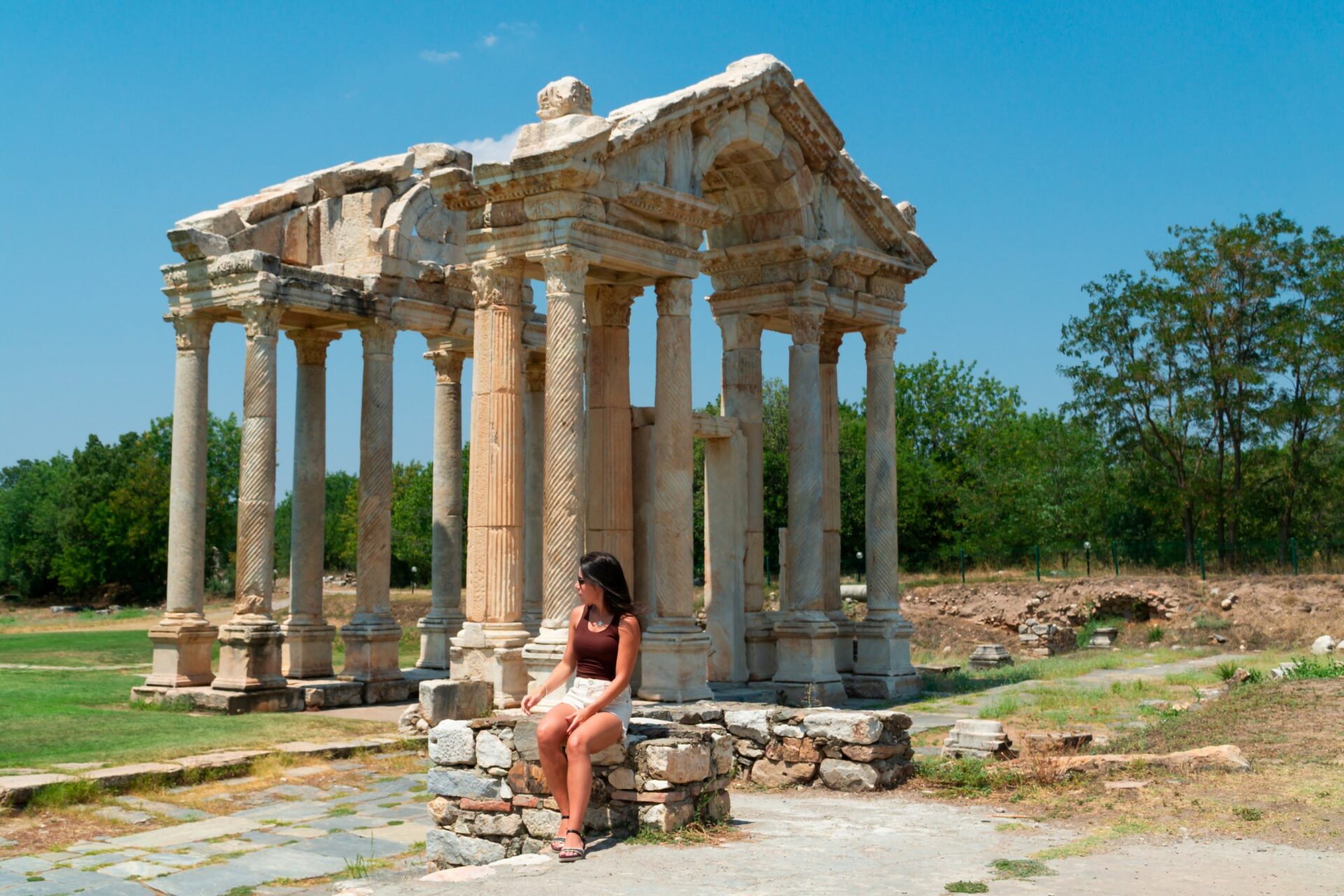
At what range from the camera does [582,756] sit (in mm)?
7844

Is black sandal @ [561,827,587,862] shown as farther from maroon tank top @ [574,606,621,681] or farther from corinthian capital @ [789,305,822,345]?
corinthian capital @ [789,305,822,345]

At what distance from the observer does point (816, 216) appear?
737 inches

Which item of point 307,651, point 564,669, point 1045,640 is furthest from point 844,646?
point 1045,640

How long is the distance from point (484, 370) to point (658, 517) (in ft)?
8.99

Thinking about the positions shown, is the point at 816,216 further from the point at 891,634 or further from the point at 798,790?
the point at 798,790

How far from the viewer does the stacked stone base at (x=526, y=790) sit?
8.30 metres

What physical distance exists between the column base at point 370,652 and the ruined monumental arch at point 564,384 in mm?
38

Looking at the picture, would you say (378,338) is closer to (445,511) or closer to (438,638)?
(445,511)

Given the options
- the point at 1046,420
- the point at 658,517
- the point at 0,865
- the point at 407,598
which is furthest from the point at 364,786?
the point at 1046,420

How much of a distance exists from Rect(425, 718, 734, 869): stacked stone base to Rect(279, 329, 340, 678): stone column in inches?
472

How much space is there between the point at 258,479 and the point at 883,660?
31.9ft

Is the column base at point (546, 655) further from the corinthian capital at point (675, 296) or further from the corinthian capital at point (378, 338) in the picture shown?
the corinthian capital at point (378, 338)

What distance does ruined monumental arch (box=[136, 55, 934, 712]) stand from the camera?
14.8 metres

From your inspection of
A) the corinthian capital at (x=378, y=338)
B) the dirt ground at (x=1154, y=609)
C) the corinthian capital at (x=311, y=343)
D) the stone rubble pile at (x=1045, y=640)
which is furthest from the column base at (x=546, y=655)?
the dirt ground at (x=1154, y=609)
